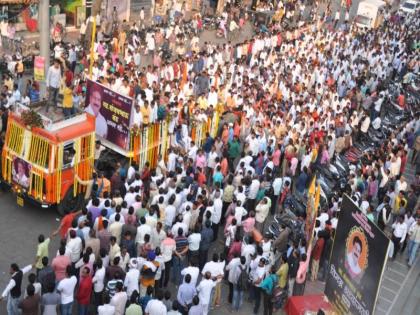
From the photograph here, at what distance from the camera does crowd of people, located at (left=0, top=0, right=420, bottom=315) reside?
11.1 m

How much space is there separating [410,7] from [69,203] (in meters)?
33.9

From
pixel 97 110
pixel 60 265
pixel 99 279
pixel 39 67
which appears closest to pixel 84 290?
pixel 99 279

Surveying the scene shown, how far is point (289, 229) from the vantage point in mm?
13523

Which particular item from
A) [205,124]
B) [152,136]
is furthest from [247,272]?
[205,124]

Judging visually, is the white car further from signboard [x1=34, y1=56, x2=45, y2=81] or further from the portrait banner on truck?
signboard [x1=34, y1=56, x2=45, y2=81]

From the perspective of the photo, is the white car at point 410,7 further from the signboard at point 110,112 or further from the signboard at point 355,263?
the signboard at point 355,263

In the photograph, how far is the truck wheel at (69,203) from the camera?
46.7 ft

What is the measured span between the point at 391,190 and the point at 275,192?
316 cm

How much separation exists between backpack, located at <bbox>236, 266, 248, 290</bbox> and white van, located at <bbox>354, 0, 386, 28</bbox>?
26.8m

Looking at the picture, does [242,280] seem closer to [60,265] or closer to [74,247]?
[74,247]

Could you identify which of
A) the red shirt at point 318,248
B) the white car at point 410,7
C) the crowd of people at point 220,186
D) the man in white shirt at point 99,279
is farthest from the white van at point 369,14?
the man in white shirt at point 99,279

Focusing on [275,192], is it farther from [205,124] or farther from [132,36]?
[132,36]

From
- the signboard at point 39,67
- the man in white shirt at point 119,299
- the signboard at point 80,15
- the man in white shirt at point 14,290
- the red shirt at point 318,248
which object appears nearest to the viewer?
the man in white shirt at point 14,290

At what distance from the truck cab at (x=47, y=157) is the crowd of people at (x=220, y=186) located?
1.86ft
